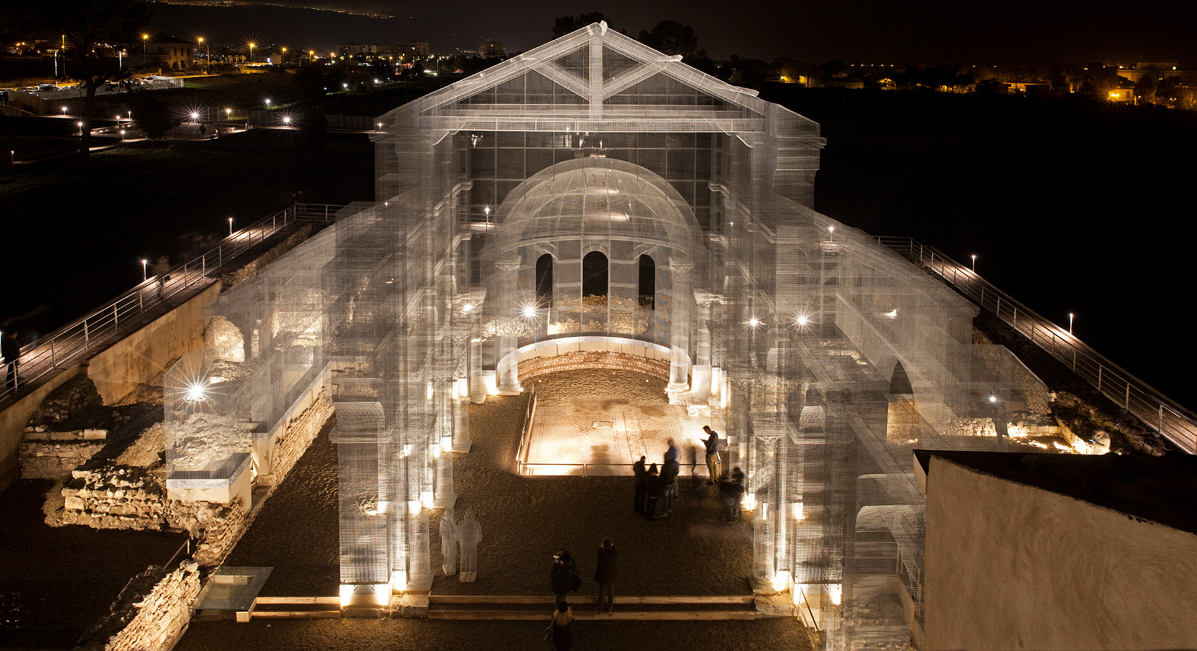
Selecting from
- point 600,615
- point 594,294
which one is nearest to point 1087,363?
point 600,615

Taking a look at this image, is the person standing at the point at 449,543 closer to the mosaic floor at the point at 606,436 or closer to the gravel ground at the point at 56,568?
the mosaic floor at the point at 606,436

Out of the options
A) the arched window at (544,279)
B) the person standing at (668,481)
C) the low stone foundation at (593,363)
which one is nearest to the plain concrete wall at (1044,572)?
the person standing at (668,481)

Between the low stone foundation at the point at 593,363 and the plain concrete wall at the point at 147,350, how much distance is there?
877cm

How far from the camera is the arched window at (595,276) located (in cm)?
3856

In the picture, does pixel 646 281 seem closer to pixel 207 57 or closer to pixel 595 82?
pixel 595 82

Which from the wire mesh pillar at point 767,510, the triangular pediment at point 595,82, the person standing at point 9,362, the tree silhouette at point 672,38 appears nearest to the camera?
the wire mesh pillar at point 767,510

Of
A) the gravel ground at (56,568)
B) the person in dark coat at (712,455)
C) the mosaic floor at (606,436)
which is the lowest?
the gravel ground at (56,568)

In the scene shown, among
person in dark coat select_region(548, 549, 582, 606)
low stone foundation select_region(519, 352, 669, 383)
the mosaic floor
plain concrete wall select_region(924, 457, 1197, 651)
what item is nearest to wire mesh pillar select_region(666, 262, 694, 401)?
the mosaic floor

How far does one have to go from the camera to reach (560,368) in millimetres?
24984

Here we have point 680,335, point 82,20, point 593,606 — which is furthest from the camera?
point 82,20

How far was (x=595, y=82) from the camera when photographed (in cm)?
1638

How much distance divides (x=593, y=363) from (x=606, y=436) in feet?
16.5

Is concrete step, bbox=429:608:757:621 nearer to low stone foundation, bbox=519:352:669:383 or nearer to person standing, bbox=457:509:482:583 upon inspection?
person standing, bbox=457:509:482:583

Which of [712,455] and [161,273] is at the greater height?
[161,273]
